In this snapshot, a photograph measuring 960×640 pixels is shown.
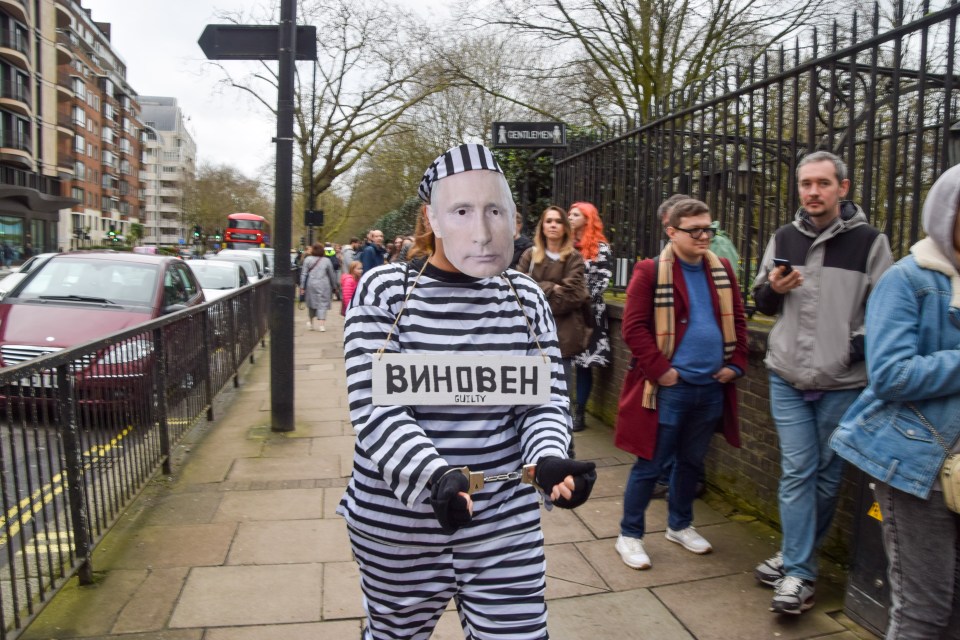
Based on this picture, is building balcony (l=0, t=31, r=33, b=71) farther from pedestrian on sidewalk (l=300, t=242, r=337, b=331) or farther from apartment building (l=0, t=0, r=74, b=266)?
pedestrian on sidewalk (l=300, t=242, r=337, b=331)

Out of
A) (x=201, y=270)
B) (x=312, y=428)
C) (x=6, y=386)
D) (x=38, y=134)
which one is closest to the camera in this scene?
(x=6, y=386)

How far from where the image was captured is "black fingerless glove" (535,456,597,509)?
195cm

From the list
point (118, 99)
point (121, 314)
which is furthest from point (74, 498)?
point (118, 99)

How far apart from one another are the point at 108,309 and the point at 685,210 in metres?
6.27

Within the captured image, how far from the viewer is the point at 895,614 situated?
7.86 ft

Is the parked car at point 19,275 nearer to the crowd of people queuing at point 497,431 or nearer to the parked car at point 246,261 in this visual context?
the parked car at point 246,261

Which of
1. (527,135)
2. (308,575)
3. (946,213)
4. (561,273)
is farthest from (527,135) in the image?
(946,213)

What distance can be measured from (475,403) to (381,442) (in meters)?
0.26

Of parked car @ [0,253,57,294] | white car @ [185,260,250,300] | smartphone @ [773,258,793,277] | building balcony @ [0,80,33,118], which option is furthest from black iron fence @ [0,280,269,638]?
building balcony @ [0,80,33,118]

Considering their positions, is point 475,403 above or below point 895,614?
above

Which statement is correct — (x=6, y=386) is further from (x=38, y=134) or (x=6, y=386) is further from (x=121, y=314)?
(x=38, y=134)

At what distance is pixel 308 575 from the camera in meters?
3.86

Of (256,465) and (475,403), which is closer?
(475,403)

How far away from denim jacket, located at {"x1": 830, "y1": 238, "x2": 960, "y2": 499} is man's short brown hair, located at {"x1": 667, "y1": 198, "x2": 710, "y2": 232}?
138 cm
